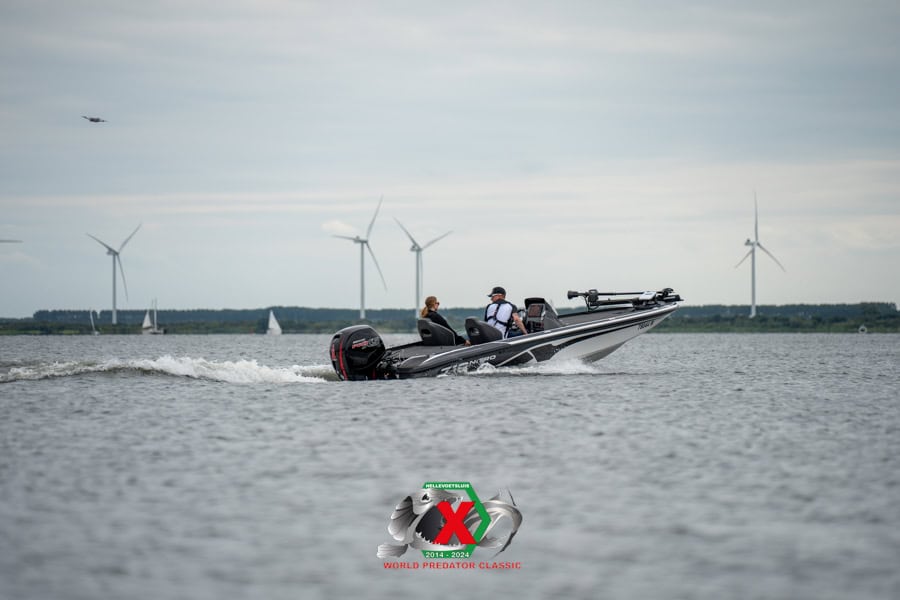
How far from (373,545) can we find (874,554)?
4.29 meters

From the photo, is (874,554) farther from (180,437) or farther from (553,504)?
(180,437)

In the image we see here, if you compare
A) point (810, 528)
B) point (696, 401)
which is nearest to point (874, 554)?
point (810, 528)

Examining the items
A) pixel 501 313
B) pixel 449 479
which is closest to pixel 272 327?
pixel 501 313

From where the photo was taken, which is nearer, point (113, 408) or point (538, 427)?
point (538, 427)

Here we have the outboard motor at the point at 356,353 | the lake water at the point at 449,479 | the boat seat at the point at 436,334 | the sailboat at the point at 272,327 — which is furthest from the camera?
the sailboat at the point at 272,327

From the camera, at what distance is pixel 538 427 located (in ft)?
56.6

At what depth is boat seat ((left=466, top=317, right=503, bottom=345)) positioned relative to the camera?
24609 mm

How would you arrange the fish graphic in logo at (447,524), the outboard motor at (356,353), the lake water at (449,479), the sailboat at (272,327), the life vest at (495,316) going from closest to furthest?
the lake water at (449,479)
the fish graphic in logo at (447,524)
the outboard motor at (356,353)
the life vest at (495,316)
the sailboat at (272,327)

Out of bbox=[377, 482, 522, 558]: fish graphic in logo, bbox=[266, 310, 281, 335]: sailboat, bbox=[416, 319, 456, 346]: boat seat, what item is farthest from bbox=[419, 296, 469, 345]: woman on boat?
bbox=[266, 310, 281, 335]: sailboat

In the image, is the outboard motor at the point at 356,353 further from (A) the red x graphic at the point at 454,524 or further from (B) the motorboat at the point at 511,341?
(A) the red x graphic at the point at 454,524

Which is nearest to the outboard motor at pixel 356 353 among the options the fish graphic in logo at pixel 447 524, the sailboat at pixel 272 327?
the fish graphic in logo at pixel 447 524

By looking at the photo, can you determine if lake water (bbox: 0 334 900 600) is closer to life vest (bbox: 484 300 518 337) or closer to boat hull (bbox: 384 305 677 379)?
boat hull (bbox: 384 305 677 379)

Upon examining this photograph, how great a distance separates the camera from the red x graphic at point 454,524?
9.03 meters

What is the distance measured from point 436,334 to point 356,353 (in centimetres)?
213
